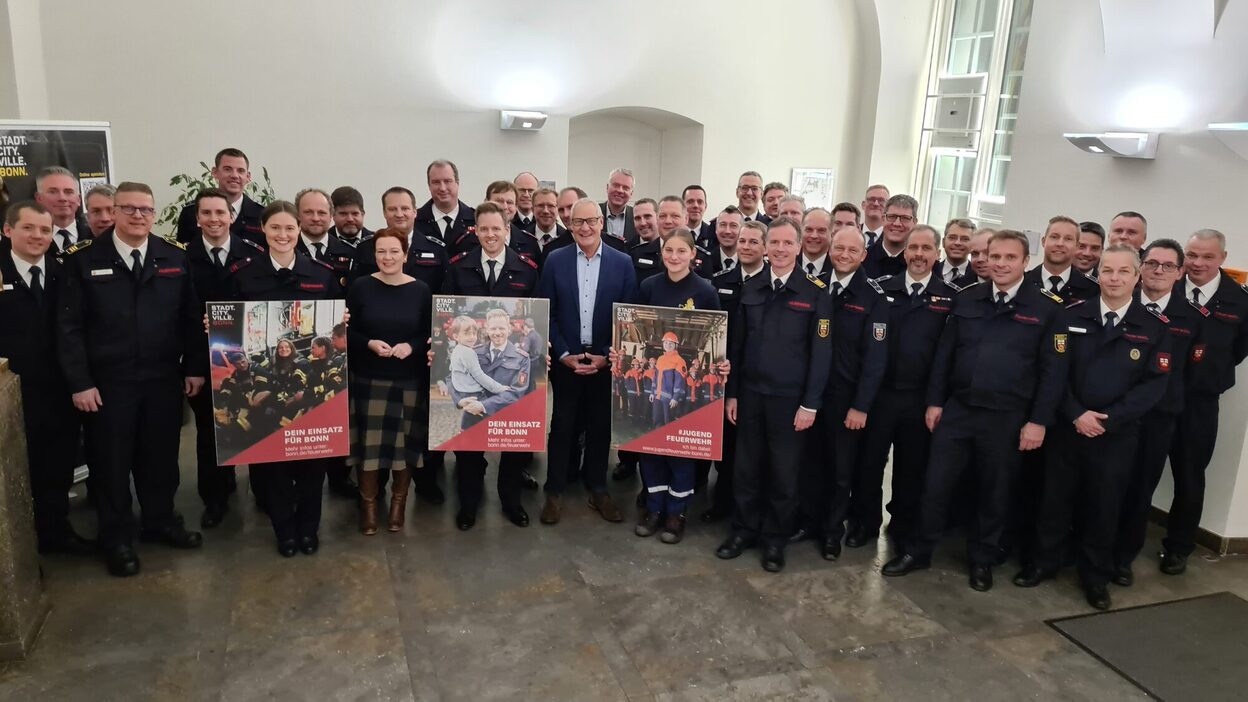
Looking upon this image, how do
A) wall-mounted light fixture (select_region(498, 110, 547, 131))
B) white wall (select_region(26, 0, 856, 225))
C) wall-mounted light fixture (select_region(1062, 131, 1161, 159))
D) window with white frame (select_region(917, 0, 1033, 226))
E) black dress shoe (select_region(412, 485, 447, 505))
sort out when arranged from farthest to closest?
window with white frame (select_region(917, 0, 1033, 226)), wall-mounted light fixture (select_region(498, 110, 547, 131)), white wall (select_region(26, 0, 856, 225)), wall-mounted light fixture (select_region(1062, 131, 1161, 159)), black dress shoe (select_region(412, 485, 447, 505))

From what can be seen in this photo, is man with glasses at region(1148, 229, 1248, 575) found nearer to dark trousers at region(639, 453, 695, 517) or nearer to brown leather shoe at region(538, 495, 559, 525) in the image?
dark trousers at region(639, 453, 695, 517)

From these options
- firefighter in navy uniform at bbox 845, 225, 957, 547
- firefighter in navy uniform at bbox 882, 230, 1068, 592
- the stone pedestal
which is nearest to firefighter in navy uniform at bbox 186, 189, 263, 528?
the stone pedestal

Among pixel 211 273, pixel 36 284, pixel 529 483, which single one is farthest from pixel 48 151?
pixel 529 483

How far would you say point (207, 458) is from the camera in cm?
441

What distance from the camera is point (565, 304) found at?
441 centimetres

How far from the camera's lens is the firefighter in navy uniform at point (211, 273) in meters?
4.19

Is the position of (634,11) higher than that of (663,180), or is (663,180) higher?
(634,11)

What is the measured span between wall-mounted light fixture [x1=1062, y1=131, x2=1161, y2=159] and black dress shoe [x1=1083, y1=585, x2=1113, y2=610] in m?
3.59

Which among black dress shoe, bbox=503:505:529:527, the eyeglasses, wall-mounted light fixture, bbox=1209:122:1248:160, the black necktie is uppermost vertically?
wall-mounted light fixture, bbox=1209:122:1248:160

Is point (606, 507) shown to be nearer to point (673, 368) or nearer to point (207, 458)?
point (673, 368)

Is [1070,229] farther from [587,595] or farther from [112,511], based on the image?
[112,511]

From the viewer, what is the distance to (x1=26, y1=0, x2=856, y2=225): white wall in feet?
22.7

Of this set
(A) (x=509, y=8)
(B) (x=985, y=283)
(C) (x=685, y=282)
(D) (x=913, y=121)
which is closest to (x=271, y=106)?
(A) (x=509, y=8)

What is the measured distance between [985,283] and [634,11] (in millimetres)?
5818
